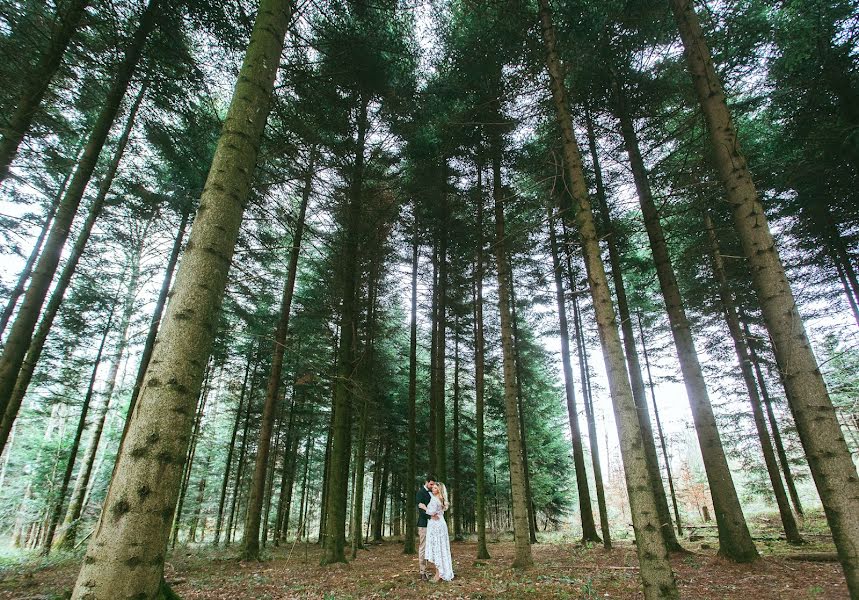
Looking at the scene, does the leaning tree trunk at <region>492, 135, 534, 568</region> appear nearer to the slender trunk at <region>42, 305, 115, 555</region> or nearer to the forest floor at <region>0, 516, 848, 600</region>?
the forest floor at <region>0, 516, 848, 600</region>

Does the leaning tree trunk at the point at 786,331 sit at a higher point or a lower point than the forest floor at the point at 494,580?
higher

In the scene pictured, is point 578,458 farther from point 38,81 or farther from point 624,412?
point 38,81

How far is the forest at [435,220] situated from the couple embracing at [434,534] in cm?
48

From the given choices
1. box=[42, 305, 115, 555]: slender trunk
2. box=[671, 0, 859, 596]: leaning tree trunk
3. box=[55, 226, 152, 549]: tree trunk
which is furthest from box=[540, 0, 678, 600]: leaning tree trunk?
box=[42, 305, 115, 555]: slender trunk

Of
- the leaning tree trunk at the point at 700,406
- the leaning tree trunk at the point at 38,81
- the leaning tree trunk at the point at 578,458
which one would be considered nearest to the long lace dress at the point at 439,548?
the leaning tree trunk at the point at 700,406

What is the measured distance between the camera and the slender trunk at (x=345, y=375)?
8797 mm

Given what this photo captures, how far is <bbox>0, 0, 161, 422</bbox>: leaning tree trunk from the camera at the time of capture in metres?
5.39

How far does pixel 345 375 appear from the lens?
360 inches

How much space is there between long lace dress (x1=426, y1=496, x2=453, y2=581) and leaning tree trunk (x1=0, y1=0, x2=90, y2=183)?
8991 millimetres

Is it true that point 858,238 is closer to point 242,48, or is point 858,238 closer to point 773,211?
point 773,211

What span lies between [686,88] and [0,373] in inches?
489

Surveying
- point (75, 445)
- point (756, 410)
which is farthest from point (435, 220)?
point (75, 445)

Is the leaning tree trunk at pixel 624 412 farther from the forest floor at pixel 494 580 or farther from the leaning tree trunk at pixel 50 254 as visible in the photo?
the leaning tree trunk at pixel 50 254

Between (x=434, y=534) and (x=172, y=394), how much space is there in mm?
7205
